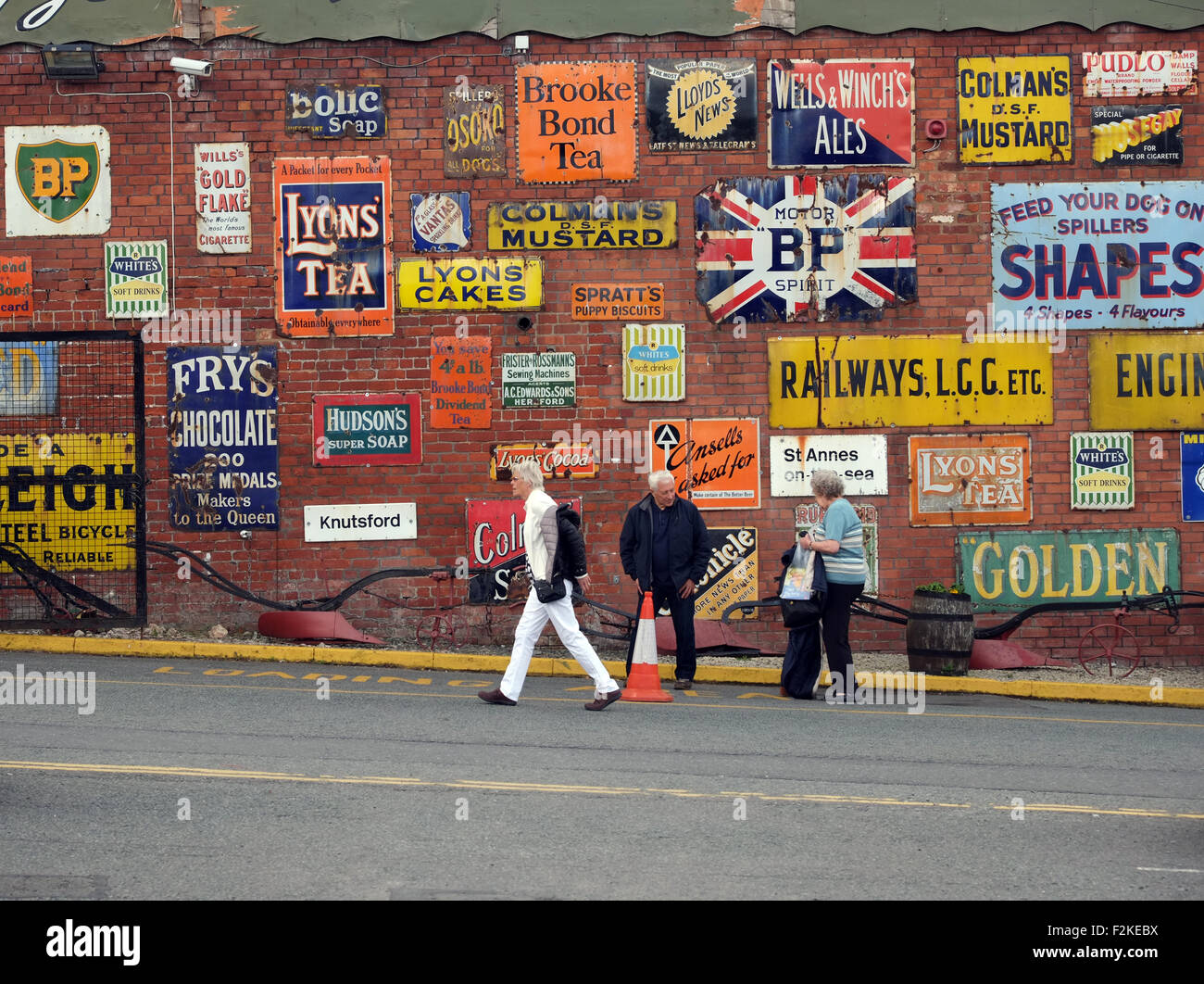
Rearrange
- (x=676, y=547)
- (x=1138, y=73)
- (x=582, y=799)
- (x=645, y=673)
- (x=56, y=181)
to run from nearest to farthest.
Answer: (x=582, y=799), (x=645, y=673), (x=676, y=547), (x=1138, y=73), (x=56, y=181)

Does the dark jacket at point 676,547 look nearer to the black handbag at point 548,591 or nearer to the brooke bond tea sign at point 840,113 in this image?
the black handbag at point 548,591

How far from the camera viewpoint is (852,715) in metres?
11.3

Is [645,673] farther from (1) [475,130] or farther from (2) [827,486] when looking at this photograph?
(1) [475,130]

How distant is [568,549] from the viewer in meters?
11.2

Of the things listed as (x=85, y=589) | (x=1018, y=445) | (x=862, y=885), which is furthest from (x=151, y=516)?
(x=862, y=885)

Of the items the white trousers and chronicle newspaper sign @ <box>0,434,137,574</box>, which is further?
chronicle newspaper sign @ <box>0,434,137,574</box>

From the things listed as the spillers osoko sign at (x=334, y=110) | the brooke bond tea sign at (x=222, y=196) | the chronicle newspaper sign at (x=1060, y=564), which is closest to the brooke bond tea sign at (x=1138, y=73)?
the chronicle newspaper sign at (x=1060, y=564)

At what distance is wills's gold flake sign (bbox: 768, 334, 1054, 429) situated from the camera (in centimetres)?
1484

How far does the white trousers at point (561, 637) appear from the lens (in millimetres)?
11156

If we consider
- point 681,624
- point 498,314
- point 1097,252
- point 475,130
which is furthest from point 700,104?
point 681,624

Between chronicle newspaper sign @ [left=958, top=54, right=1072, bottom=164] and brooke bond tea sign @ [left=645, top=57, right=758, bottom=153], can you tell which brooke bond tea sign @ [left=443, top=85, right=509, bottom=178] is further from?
chronicle newspaper sign @ [left=958, top=54, right=1072, bottom=164]

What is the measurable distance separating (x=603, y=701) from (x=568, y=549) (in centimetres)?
123

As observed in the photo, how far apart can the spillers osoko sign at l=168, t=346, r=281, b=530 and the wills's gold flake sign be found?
538 centimetres

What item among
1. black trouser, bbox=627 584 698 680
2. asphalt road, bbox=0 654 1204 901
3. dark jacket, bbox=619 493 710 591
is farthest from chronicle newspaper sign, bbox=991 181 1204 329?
black trouser, bbox=627 584 698 680
